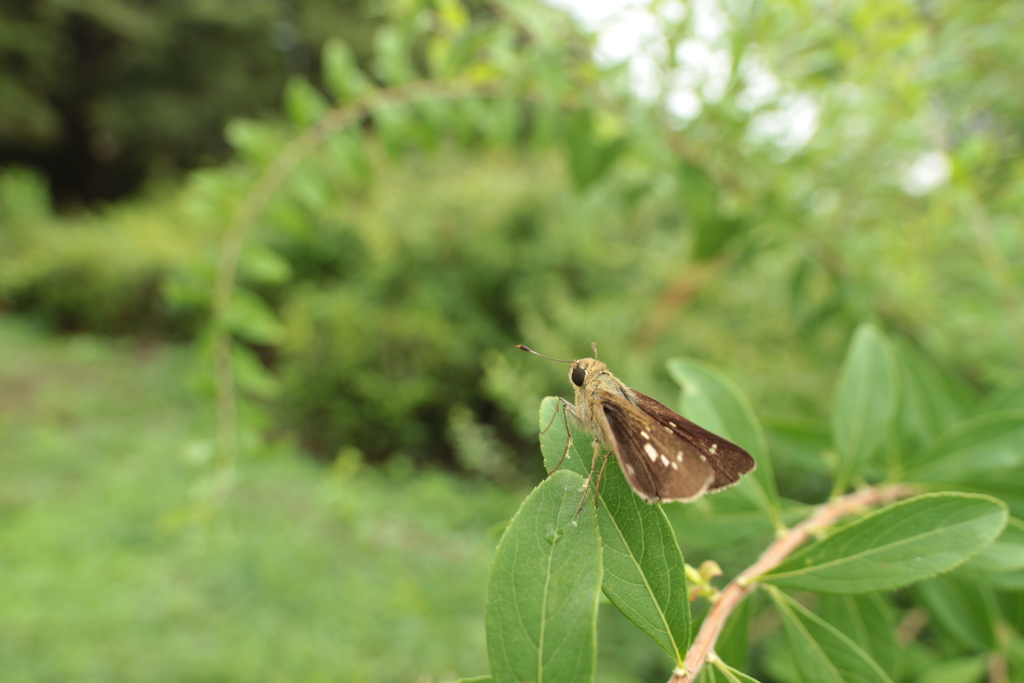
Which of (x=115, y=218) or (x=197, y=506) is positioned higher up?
(x=115, y=218)

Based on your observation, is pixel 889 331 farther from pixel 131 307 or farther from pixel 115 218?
pixel 115 218

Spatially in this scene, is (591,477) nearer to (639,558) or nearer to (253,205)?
(639,558)

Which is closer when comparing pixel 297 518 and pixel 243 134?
pixel 243 134

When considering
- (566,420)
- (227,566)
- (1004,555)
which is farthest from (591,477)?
(227,566)

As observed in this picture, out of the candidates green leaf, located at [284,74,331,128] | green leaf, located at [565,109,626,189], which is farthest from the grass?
green leaf, located at [565,109,626,189]

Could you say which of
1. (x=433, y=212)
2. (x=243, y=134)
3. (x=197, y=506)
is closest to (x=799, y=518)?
(x=197, y=506)
